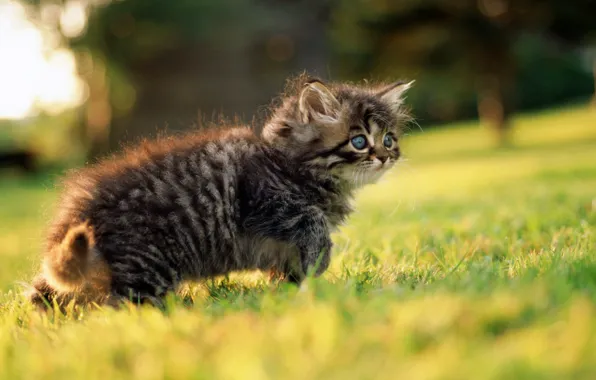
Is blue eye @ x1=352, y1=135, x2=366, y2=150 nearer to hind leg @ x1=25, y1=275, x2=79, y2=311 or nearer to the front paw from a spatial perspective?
the front paw

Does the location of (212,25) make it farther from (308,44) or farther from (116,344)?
(116,344)

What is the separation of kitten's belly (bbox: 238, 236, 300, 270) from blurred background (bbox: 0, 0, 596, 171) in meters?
18.3

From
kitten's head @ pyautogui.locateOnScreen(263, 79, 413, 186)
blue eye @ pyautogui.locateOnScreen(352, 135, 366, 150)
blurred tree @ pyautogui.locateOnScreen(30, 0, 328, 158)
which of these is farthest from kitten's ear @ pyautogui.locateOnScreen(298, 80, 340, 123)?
blurred tree @ pyautogui.locateOnScreen(30, 0, 328, 158)

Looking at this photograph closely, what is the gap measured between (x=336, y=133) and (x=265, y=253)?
852 millimetres

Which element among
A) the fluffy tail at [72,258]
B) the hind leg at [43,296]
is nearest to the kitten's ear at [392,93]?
the fluffy tail at [72,258]

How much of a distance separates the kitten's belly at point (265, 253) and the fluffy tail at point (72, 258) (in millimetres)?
903

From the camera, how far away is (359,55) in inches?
1033

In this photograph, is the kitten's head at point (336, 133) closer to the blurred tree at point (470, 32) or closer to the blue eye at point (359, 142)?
the blue eye at point (359, 142)

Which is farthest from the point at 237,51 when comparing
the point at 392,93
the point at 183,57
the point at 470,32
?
the point at 392,93

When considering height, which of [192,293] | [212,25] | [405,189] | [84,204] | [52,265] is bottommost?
[405,189]

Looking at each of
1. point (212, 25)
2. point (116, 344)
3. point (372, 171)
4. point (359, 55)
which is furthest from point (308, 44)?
point (116, 344)

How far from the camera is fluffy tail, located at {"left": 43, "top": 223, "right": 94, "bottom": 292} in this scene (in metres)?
3.16

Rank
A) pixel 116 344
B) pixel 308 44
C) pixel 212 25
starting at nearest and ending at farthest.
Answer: pixel 116 344, pixel 212 25, pixel 308 44

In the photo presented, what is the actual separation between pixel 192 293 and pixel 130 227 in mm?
570
